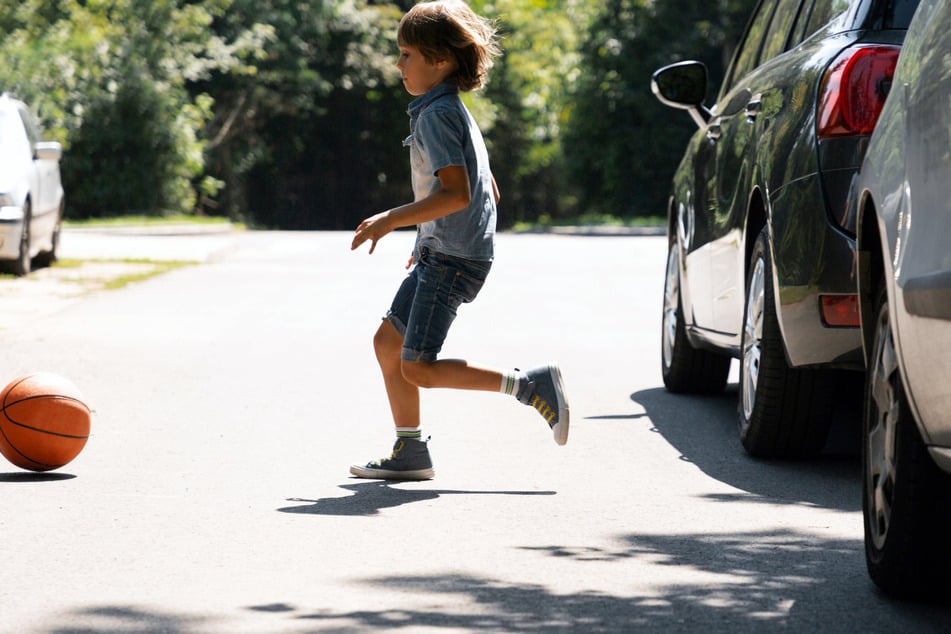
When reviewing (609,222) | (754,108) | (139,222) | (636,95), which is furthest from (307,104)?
(754,108)

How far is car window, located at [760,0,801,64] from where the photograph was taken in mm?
7223

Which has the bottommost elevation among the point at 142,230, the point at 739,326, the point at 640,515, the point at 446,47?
the point at 142,230

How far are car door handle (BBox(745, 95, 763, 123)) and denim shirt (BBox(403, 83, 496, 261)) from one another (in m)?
1.24

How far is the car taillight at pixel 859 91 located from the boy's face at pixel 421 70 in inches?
55.6

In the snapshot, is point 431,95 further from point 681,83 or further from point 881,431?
point 881,431

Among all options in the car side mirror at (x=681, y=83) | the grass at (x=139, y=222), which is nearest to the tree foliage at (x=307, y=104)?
the grass at (x=139, y=222)

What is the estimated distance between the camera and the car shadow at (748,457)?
5945mm

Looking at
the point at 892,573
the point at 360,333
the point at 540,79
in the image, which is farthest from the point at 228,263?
the point at 540,79

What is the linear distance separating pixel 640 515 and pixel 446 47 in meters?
1.87

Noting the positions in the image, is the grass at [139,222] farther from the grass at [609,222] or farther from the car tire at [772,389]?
the car tire at [772,389]

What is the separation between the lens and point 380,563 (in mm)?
4773

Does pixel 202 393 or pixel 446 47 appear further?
pixel 202 393

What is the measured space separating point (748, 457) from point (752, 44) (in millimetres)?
2421

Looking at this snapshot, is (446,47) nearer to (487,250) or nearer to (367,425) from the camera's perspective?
(487,250)
